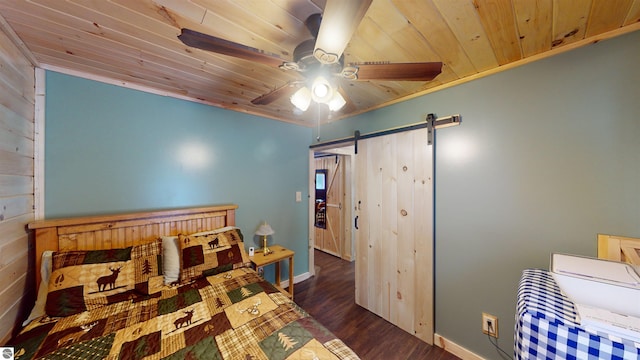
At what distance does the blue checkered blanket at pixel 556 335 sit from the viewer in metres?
0.74

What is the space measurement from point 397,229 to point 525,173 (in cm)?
108

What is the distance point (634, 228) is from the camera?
1.18m

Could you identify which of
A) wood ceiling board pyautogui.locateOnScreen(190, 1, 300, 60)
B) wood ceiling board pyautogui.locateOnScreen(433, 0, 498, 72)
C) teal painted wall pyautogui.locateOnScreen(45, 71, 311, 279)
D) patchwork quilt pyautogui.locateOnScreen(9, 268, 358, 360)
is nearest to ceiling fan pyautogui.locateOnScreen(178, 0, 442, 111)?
wood ceiling board pyautogui.locateOnScreen(190, 1, 300, 60)

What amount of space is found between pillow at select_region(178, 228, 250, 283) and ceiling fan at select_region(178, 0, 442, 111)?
1.48 m

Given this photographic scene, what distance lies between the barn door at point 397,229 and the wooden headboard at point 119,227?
5.31 feet

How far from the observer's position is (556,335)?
32.2 inches

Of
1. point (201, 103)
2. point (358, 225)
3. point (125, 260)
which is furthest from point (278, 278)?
point (201, 103)

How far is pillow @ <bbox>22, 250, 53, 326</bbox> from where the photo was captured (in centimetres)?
131

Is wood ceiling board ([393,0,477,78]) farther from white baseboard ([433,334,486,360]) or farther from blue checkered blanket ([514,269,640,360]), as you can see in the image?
white baseboard ([433,334,486,360])

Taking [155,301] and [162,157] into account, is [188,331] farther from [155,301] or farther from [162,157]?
[162,157]

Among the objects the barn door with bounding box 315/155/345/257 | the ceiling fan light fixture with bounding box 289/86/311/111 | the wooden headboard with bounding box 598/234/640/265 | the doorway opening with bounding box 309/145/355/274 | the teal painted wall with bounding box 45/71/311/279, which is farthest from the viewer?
the barn door with bounding box 315/155/345/257

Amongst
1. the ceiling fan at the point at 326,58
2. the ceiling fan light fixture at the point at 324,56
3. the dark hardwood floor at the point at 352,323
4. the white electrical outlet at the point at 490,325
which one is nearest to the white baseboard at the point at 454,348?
the dark hardwood floor at the point at 352,323

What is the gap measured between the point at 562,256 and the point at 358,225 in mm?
1602

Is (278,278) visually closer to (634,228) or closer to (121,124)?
(121,124)
